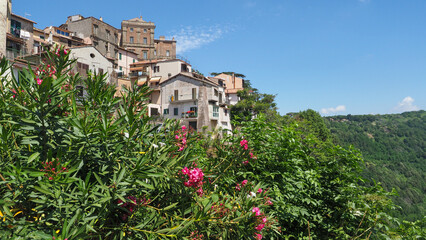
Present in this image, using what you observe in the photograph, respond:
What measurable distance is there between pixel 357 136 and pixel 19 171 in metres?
155

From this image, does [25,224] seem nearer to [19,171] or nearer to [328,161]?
[19,171]

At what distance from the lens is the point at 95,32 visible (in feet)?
144

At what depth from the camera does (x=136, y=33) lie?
178 feet

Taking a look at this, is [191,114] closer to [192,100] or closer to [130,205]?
[192,100]

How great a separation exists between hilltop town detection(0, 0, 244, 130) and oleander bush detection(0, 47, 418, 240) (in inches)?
910

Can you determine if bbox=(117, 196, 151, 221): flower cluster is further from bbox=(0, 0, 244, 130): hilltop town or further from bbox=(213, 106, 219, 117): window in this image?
bbox=(213, 106, 219, 117): window

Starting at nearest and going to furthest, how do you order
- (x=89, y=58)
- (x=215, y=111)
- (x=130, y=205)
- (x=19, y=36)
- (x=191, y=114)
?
(x=130, y=205)
(x=89, y=58)
(x=19, y=36)
(x=191, y=114)
(x=215, y=111)

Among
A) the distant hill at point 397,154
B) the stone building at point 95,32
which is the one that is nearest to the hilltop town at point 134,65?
the stone building at point 95,32

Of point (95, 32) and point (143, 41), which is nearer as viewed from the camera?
point (95, 32)

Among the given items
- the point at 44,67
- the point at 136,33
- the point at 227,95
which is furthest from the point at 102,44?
the point at 44,67

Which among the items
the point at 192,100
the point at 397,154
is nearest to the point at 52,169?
the point at 192,100

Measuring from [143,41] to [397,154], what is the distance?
463 ft

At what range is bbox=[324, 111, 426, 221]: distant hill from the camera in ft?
251

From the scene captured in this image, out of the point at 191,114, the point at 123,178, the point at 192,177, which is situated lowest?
the point at 192,177
